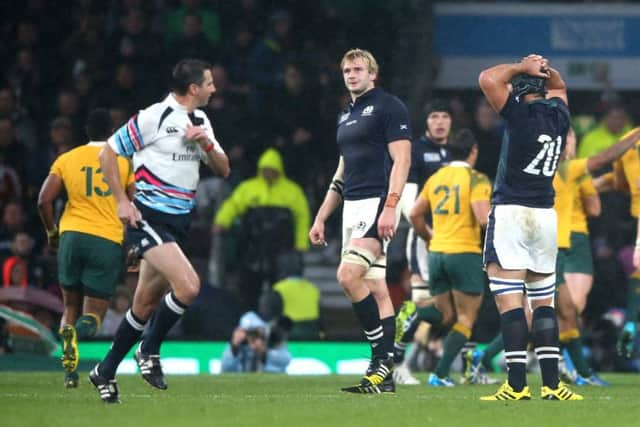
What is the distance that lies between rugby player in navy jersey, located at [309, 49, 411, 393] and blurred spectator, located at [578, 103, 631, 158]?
350 inches

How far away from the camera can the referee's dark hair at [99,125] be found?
13.4 meters

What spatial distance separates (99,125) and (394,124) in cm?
289

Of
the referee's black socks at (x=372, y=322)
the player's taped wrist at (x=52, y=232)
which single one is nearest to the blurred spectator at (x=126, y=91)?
the player's taped wrist at (x=52, y=232)

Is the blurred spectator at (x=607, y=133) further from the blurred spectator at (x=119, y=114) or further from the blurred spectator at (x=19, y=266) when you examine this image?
the blurred spectator at (x=19, y=266)

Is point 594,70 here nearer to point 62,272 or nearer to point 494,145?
point 494,145

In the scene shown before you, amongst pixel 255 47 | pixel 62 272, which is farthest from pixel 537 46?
pixel 62 272

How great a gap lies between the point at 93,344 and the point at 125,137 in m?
7.71

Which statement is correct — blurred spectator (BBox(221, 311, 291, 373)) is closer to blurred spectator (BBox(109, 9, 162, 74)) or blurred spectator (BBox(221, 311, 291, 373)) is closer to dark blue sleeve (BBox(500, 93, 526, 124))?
blurred spectator (BBox(109, 9, 162, 74))

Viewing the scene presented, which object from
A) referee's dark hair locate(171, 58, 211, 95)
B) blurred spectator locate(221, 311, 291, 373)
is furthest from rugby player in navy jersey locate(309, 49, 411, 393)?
blurred spectator locate(221, 311, 291, 373)

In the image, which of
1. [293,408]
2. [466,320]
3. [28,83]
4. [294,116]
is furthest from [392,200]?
[28,83]

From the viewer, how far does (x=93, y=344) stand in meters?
18.4

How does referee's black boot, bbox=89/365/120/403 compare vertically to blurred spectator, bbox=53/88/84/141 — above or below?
below

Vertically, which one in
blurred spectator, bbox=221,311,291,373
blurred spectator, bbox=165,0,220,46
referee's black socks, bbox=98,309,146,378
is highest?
blurred spectator, bbox=165,0,220,46

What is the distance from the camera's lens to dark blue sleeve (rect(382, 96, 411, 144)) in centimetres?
1187
